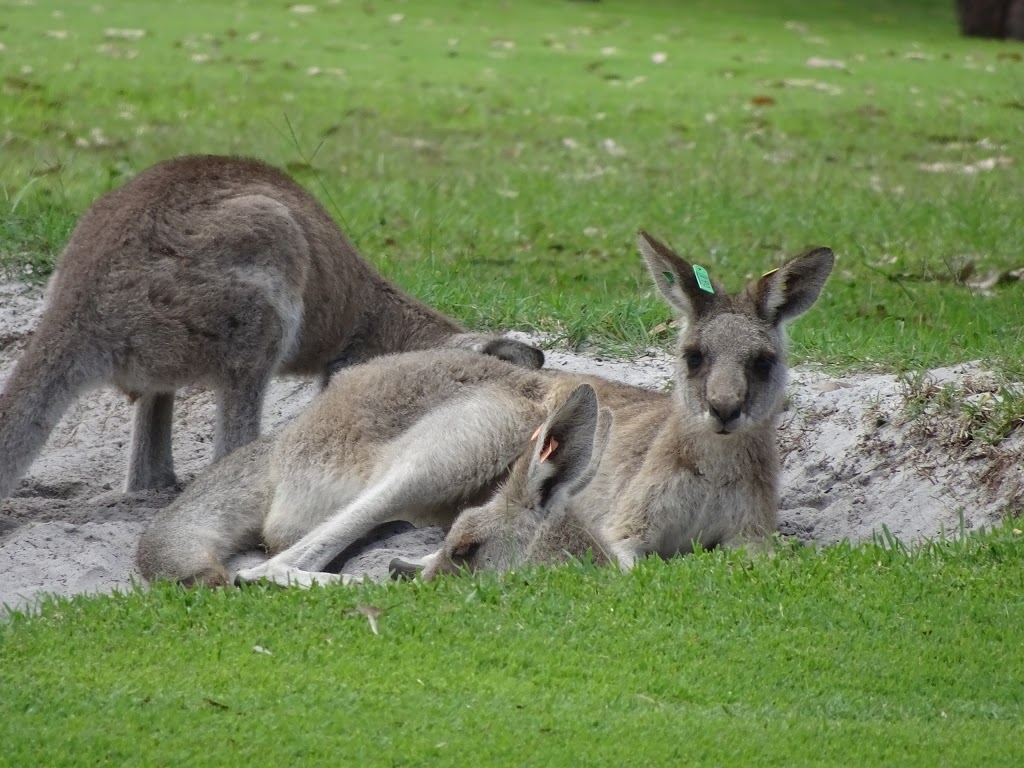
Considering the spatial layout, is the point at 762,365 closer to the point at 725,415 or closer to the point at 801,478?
the point at 725,415

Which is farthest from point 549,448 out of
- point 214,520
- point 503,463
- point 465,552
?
point 214,520

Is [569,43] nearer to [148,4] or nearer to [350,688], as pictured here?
[148,4]

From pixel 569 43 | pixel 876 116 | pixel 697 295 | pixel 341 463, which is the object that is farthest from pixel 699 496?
pixel 569 43

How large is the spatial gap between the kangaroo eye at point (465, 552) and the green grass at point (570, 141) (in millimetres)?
2605

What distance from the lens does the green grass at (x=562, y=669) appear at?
3604 mm

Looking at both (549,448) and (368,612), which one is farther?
(549,448)

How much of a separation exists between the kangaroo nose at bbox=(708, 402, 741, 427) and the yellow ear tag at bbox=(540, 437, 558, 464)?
1.82 ft

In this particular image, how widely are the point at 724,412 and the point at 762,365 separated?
0.98 ft

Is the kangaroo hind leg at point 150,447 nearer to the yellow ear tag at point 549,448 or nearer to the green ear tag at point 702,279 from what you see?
the yellow ear tag at point 549,448

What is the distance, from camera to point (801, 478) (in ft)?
20.8


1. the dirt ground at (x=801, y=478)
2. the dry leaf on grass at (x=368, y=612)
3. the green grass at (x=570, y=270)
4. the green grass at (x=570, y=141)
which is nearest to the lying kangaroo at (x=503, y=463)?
the dirt ground at (x=801, y=478)

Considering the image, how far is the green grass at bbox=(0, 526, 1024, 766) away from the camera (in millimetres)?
3604

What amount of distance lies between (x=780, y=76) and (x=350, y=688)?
14.8 meters

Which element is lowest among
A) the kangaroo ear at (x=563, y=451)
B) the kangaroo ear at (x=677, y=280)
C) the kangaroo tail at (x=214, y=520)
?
the kangaroo tail at (x=214, y=520)
